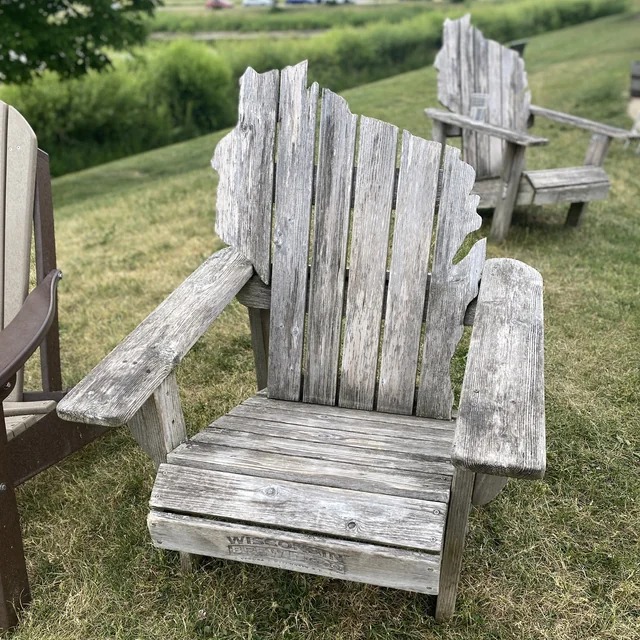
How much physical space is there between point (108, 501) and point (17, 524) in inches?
21.6

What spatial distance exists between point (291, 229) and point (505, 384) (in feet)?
2.79

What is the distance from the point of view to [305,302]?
200 centimetres

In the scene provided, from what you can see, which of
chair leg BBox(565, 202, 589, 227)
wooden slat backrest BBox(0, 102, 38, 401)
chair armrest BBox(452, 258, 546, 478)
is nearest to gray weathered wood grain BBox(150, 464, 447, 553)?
chair armrest BBox(452, 258, 546, 478)

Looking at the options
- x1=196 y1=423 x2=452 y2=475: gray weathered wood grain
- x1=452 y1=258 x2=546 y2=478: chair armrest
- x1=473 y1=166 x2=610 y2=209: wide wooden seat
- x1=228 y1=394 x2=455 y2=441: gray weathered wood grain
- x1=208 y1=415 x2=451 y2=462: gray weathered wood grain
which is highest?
x1=452 y1=258 x2=546 y2=478: chair armrest

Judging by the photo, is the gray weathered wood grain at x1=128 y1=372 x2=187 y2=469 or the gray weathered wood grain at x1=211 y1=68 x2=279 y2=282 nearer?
the gray weathered wood grain at x1=128 y1=372 x2=187 y2=469

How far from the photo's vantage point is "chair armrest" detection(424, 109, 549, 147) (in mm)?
3717

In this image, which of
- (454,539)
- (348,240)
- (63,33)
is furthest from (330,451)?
(63,33)

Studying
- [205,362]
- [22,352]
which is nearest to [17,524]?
[22,352]

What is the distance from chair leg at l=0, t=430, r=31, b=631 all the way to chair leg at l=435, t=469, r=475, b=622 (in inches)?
41.9

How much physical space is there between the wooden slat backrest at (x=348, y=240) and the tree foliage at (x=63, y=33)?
628 centimetres

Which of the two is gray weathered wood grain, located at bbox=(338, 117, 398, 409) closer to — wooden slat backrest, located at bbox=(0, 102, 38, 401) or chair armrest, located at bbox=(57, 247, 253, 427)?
chair armrest, located at bbox=(57, 247, 253, 427)

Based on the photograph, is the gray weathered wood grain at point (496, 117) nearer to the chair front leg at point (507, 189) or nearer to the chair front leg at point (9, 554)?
the chair front leg at point (507, 189)

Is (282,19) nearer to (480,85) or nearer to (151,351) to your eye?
(480,85)

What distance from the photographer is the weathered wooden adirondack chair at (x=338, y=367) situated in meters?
1.40
